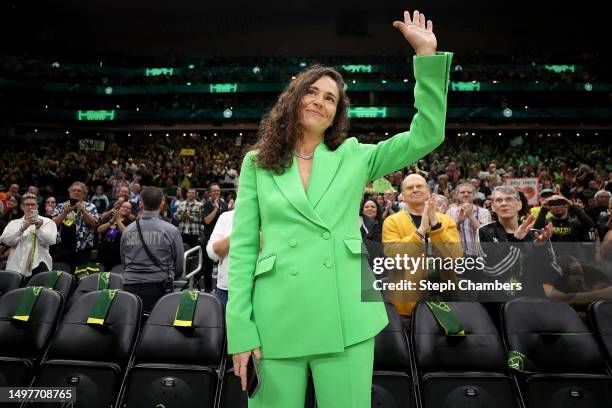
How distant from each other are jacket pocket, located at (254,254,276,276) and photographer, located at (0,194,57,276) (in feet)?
14.7

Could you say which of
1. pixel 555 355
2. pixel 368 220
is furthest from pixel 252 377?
pixel 368 220

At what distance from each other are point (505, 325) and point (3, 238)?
4968 millimetres

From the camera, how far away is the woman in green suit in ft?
4.35

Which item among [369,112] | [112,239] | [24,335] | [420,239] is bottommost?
[24,335]

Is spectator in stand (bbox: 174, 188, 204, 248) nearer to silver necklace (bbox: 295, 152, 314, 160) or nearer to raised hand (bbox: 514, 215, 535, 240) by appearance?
raised hand (bbox: 514, 215, 535, 240)

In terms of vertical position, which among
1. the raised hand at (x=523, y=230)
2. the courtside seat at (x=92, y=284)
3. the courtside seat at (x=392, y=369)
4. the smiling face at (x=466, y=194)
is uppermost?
the smiling face at (x=466, y=194)

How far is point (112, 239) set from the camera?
18.4 feet

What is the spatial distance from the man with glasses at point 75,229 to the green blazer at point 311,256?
200 inches

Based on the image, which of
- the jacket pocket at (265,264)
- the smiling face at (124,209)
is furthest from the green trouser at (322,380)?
the smiling face at (124,209)

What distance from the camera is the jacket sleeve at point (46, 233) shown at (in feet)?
16.5

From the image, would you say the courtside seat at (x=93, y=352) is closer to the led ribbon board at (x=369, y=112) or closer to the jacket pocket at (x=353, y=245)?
the jacket pocket at (x=353, y=245)

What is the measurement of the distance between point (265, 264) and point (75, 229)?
5.21 metres

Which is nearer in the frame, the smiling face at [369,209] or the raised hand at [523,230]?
the raised hand at [523,230]

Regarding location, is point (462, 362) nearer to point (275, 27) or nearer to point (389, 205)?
point (389, 205)
